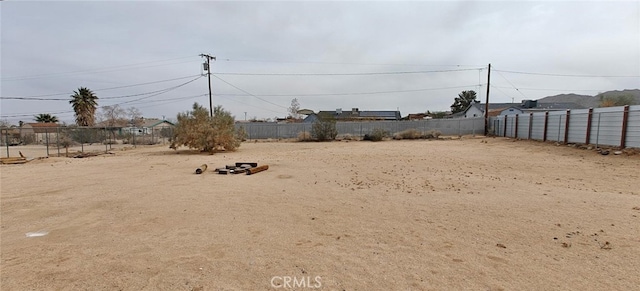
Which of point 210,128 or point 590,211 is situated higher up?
point 210,128

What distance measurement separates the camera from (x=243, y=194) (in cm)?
675

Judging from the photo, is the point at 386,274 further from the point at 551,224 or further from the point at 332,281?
the point at 551,224

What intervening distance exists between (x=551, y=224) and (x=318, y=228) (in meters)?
3.37

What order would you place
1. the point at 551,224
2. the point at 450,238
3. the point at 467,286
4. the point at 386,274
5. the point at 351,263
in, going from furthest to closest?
the point at 551,224, the point at 450,238, the point at 351,263, the point at 386,274, the point at 467,286

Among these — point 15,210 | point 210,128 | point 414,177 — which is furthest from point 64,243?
point 210,128

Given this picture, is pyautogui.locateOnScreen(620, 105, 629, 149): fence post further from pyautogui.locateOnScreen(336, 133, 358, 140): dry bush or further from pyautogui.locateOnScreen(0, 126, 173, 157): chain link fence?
pyautogui.locateOnScreen(0, 126, 173, 157): chain link fence

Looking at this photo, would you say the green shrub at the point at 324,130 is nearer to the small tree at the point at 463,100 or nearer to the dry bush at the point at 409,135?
the dry bush at the point at 409,135

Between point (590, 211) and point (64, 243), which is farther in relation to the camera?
point (590, 211)

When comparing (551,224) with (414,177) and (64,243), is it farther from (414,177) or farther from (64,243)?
(64,243)

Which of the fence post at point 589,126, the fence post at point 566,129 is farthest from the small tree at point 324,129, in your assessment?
the fence post at point 589,126

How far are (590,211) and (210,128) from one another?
699 inches

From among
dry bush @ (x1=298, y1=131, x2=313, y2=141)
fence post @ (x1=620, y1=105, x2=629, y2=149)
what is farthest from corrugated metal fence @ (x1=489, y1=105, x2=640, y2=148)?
dry bush @ (x1=298, y1=131, x2=313, y2=141)

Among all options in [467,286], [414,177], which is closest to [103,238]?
[467,286]

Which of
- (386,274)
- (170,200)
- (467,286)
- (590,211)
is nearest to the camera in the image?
(467,286)
